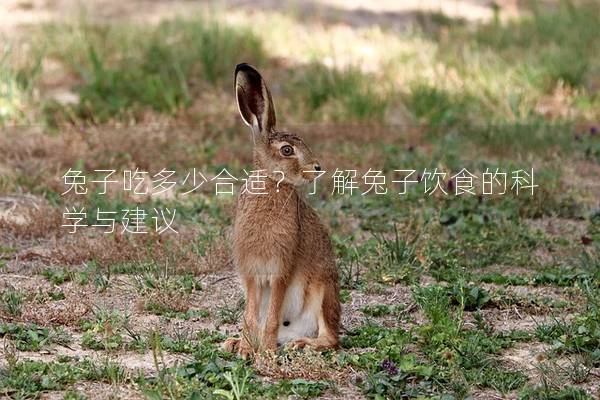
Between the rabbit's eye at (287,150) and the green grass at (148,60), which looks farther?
the green grass at (148,60)

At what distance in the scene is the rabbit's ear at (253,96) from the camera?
17.7ft

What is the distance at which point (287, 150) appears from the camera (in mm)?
5352

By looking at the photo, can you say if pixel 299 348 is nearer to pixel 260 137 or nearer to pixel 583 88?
pixel 260 137

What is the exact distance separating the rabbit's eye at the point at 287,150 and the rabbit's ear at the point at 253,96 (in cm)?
13

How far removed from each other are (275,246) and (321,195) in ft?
10.7

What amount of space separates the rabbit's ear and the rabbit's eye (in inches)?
5.3

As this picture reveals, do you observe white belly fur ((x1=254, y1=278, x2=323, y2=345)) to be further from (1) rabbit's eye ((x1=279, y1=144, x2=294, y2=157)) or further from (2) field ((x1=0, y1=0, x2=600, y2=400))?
(1) rabbit's eye ((x1=279, y1=144, x2=294, y2=157))

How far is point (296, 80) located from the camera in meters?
11.0

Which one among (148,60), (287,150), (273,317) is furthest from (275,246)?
(148,60)

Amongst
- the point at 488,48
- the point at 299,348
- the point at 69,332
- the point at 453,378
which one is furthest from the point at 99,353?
the point at 488,48

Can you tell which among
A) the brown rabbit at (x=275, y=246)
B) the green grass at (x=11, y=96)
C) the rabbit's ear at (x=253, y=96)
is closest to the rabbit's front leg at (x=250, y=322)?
the brown rabbit at (x=275, y=246)

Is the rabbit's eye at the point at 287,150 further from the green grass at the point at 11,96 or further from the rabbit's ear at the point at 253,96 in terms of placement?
the green grass at the point at 11,96

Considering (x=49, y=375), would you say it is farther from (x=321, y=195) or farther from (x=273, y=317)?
(x=321, y=195)

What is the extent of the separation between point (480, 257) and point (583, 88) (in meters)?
4.25
